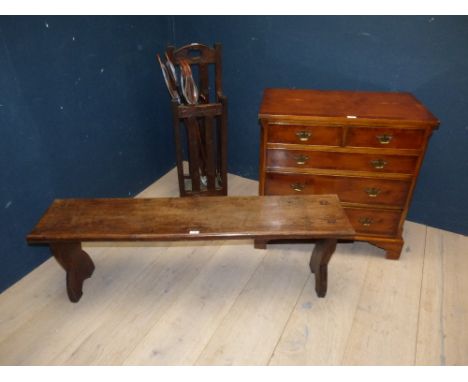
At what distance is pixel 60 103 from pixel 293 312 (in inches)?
82.2

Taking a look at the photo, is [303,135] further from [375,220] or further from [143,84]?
[143,84]

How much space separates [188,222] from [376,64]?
6.17ft

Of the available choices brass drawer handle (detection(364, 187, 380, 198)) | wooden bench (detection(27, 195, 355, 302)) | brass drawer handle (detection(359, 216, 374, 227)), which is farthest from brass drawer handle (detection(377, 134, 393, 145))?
brass drawer handle (detection(359, 216, 374, 227))

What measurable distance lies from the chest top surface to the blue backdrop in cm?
30

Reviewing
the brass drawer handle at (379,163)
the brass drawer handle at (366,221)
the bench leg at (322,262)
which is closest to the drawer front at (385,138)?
the brass drawer handle at (379,163)

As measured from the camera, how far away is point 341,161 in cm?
236

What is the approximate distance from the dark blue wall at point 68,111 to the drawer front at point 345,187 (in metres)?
1.39

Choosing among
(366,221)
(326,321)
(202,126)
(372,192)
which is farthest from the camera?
(202,126)

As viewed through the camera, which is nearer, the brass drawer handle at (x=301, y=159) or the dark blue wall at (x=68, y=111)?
the dark blue wall at (x=68, y=111)

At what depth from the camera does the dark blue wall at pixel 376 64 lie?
246cm

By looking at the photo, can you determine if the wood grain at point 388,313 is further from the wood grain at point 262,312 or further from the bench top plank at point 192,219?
the bench top plank at point 192,219

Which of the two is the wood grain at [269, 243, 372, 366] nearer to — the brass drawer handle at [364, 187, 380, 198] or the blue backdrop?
the brass drawer handle at [364, 187, 380, 198]

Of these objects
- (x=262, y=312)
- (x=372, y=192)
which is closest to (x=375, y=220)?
(x=372, y=192)

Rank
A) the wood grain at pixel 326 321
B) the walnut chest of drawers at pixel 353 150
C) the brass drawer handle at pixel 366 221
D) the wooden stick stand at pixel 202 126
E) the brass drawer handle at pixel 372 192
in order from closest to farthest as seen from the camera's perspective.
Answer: the wood grain at pixel 326 321
the walnut chest of drawers at pixel 353 150
the brass drawer handle at pixel 372 192
the brass drawer handle at pixel 366 221
the wooden stick stand at pixel 202 126
